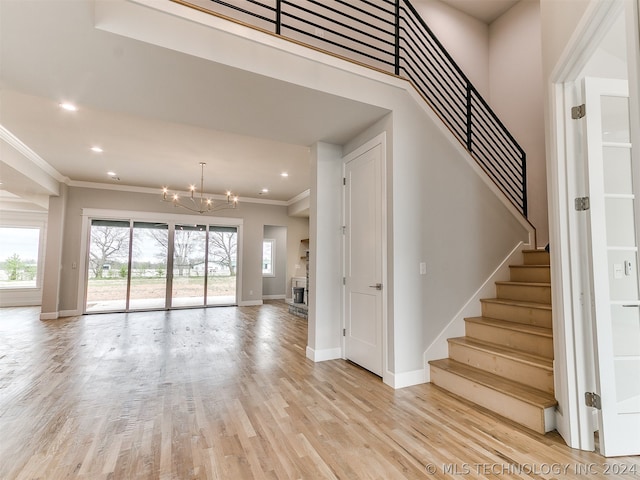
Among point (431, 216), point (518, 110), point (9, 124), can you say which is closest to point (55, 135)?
point (9, 124)

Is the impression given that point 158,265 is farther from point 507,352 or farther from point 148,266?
point 507,352

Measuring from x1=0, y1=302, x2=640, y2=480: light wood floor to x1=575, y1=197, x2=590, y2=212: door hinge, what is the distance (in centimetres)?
151

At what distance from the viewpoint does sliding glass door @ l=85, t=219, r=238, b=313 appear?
7.55 meters

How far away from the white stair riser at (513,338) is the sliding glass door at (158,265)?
679cm

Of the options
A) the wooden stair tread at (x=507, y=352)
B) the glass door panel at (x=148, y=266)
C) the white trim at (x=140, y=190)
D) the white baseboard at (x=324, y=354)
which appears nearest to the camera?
the wooden stair tread at (x=507, y=352)

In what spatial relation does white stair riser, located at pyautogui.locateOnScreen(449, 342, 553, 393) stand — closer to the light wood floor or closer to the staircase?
the staircase

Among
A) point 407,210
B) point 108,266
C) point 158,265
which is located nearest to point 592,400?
point 407,210

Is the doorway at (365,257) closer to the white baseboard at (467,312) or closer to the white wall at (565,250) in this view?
the white baseboard at (467,312)

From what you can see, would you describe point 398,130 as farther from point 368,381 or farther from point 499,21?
point 499,21

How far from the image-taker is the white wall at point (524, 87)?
4.76 metres

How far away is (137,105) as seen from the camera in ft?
9.98

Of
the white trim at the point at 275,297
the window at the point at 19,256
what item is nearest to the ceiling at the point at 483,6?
the white trim at the point at 275,297

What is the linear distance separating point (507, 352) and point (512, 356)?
0.36 ft


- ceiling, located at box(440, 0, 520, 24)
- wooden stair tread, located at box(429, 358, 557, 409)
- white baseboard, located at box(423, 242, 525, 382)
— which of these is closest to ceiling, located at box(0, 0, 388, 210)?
white baseboard, located at box(423, 242, 525, 382)
